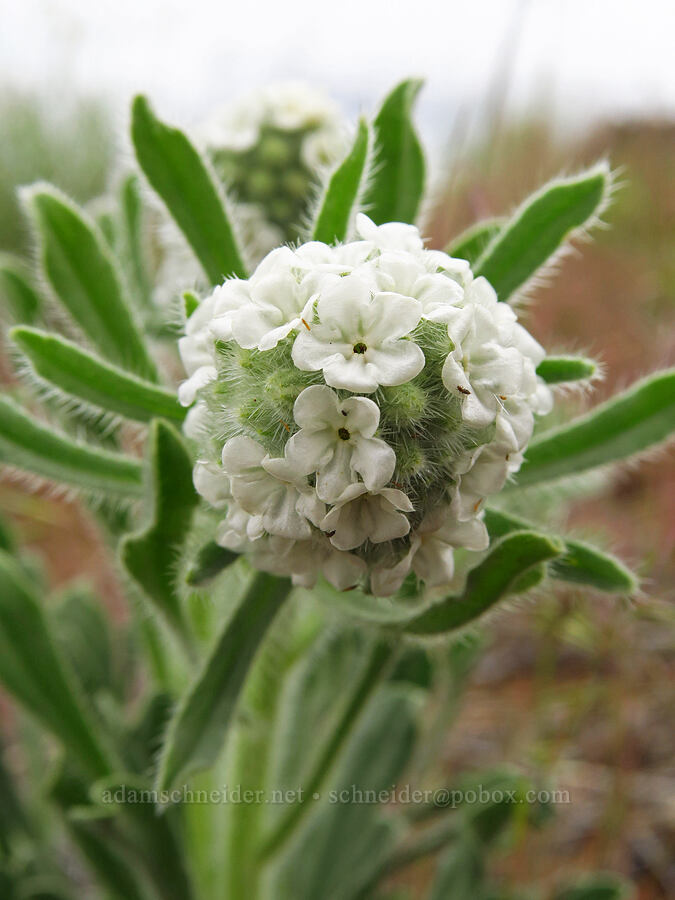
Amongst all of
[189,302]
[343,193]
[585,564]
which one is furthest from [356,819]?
[343,193]

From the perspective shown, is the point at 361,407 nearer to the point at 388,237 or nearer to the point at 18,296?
the point at 388,237

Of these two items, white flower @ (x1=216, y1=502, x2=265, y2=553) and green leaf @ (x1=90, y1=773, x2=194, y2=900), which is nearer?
white flower @ (x1=216, y1=502, x2=265, y2=553)

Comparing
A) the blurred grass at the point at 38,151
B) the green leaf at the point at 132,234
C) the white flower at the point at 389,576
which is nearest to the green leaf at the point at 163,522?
the white flower at the point at 389,576

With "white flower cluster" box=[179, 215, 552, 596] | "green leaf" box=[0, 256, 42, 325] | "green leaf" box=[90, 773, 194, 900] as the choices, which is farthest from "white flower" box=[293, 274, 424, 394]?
"green leaf" box=[0, 256, 42, 325]

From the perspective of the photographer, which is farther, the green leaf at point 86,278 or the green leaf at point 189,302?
the green leaf at point 86,278

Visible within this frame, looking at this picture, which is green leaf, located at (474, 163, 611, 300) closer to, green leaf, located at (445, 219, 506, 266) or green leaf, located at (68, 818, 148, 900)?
green leaf, located at (445, 219, 506, 266)

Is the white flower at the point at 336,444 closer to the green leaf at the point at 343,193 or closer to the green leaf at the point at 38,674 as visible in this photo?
the green leaf at the point at 343,193
